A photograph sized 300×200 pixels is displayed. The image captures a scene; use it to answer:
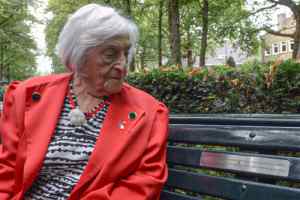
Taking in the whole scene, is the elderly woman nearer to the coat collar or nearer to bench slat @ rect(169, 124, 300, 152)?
the coat collar

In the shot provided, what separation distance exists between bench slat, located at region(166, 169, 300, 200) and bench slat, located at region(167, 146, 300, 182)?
0.04 metres

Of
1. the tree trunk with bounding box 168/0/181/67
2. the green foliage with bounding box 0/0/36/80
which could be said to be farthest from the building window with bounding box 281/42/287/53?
the tree trunk with bounding box 168/0/181/67

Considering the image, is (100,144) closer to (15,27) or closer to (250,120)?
(250,120)

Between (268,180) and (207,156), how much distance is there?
31 centimetres

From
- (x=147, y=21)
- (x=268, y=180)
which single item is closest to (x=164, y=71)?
(x=268, y=180)

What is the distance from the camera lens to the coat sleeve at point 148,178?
2.01 metres

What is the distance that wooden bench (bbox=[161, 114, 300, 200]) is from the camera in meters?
1.68

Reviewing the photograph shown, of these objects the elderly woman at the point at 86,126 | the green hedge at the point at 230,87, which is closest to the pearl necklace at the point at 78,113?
the elderly woman at the point at 86,126

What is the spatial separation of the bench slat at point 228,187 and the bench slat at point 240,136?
0.15 metres

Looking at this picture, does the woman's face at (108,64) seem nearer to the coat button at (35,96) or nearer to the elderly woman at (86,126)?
the elderly woman at (86,126)

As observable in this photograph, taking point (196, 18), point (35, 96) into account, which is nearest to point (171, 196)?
point (35, 96)

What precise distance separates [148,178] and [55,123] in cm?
60

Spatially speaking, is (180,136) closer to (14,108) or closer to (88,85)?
(88,85)

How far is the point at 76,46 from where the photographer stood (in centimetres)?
235
